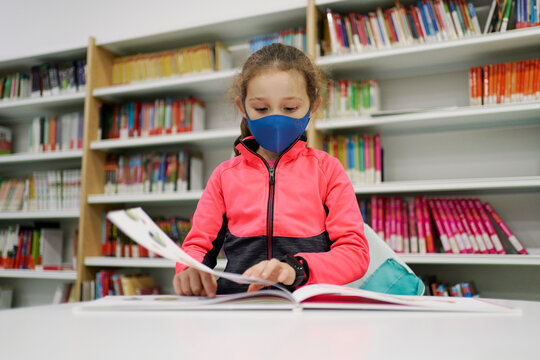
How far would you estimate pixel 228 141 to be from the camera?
102 inches

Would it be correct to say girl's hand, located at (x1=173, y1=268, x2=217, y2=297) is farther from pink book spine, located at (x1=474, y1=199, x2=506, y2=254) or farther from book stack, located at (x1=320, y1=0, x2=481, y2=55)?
book stack, located at (x1=320, y1=0, x2=481, y2=55)

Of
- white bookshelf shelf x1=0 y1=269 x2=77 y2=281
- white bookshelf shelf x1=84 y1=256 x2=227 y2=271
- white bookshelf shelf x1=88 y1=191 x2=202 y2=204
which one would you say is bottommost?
white bookshelf shelf x1=0 y1=269 x2=77 y2=281

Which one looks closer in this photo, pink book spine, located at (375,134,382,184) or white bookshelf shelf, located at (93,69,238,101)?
pink book spine, located at (375,134,382,184)

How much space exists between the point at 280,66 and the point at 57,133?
8.01ft

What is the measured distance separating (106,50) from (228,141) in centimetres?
113

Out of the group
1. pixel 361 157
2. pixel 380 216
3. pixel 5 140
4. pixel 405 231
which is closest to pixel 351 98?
pixel 361 157

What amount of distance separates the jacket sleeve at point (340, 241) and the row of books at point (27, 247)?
2523 mm

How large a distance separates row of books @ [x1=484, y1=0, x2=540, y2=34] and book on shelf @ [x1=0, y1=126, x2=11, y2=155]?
11.1ft

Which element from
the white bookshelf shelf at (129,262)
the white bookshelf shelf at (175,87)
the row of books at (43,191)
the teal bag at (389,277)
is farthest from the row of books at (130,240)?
the teal bag at (389,277)

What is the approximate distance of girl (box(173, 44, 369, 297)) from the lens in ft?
3.36

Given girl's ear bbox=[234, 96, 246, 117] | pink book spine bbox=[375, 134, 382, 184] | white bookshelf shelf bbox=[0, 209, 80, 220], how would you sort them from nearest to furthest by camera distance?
girl's ear bbox=[234, 96, 246, 117]
pink book spine bbox=[375, 134, 382, 184]
white bookshelf shelf bbox=[0, 209, 80, 220]

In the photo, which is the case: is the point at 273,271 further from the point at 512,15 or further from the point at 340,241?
the point at 512,15

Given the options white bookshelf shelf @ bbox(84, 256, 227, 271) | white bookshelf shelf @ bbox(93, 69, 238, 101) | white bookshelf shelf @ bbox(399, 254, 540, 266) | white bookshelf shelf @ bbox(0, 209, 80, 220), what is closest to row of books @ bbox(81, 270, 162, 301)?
white bookshelf shelf @ bbox(84, 256, 227, 271)

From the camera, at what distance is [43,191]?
9.80ft
